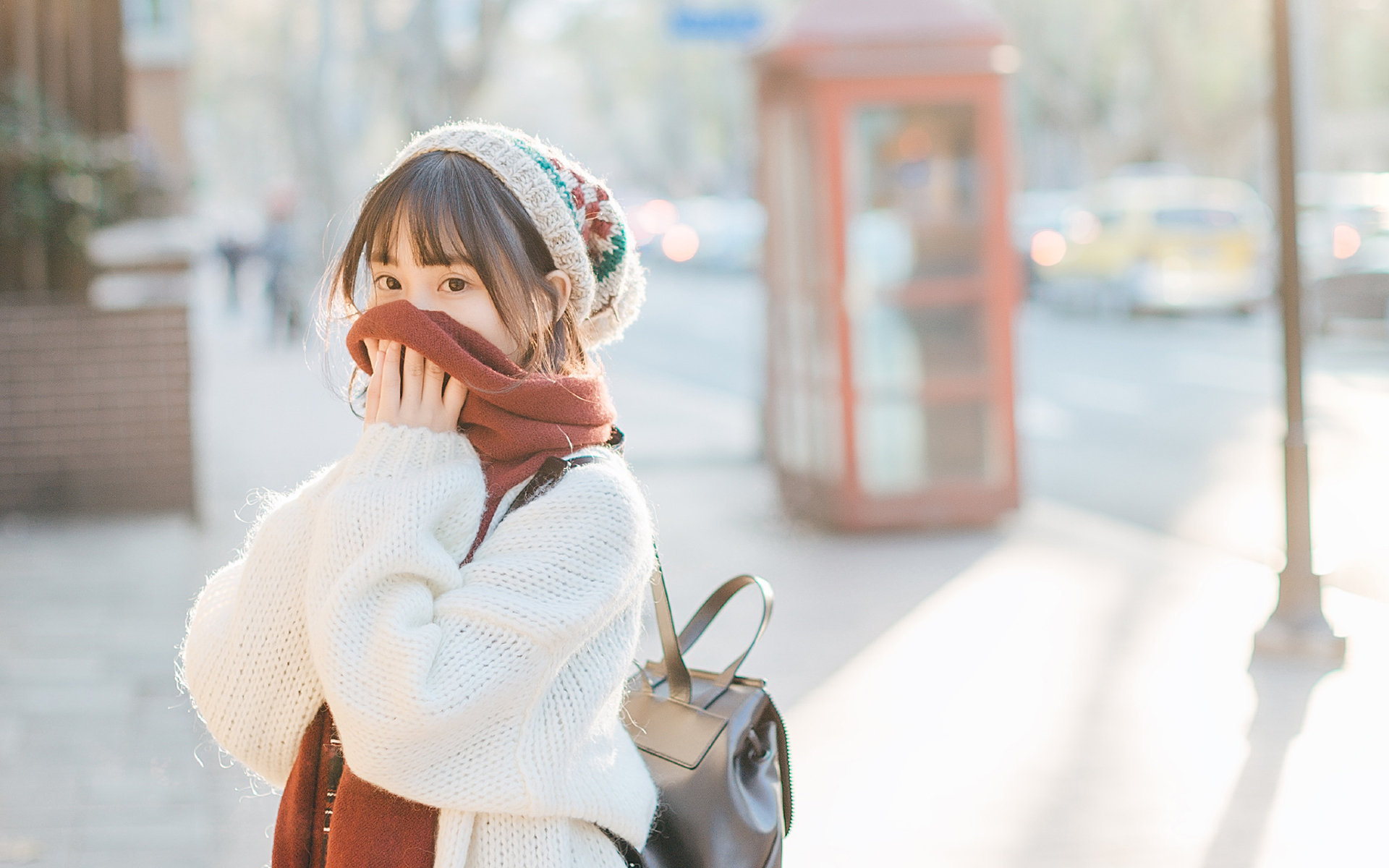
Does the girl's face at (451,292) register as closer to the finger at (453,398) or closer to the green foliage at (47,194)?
the finger at (453,398)

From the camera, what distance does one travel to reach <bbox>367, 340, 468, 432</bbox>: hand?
1702 millimetres

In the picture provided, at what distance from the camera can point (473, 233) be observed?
172cm

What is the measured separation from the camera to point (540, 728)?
5.32ft

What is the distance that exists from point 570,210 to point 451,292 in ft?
0.58

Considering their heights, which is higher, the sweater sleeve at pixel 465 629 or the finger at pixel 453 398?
the finger at pixel 453 398

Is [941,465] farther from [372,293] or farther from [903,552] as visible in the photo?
[372,293]

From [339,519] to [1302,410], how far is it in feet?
14.1

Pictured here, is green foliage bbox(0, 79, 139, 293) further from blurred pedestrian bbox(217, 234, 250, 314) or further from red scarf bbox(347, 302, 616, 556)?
blurred pedestrian bbox(217, 234, 250, 314)

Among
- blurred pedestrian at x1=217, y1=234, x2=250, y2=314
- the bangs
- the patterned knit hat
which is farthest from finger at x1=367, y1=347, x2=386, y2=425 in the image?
blurred pedestrian at x1=217, y1=234, x2=250, y2=314

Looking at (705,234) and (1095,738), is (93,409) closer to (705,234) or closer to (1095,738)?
(1095,738)

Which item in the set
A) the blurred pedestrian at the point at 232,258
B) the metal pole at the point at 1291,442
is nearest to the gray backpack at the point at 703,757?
the metal pole at the point at 1291,442

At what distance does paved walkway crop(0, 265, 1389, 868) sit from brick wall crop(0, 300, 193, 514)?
0.83ft

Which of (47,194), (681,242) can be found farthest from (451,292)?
(681,242)

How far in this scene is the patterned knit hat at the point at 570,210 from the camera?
1.77 meters
